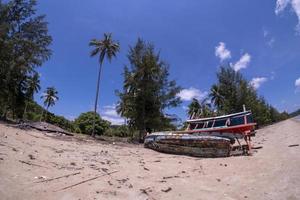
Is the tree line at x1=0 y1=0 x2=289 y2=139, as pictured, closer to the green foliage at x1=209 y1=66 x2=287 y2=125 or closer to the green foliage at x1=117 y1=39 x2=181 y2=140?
the green foliage at x1=117 y1=39 x2=181 y2=140

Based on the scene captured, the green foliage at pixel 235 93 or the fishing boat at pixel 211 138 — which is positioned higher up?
the green foliage at pixel 235 93

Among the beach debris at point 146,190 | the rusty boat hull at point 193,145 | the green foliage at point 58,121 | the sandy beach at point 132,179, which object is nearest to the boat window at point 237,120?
the rusty boat hull at point 193,145

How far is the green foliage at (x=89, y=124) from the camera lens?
66.5 metres

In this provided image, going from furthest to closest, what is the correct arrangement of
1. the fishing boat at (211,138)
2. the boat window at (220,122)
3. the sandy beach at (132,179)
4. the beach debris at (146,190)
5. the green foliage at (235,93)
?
the green foliage at (235,93) → the boat window at (220,122) → the fishing boat at (211,138) → the beach debris at (146,190) → the sandy beach at (132,179)

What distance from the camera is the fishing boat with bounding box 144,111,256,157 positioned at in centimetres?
1472

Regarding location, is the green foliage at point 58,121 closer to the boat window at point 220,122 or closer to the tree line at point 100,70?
the tree line at point 100,70

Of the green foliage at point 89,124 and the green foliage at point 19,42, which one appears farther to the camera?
the green foliage at point 89,124

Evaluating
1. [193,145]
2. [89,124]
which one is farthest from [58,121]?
[193,145]

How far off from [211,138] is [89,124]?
193ft

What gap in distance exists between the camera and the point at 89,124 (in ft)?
230

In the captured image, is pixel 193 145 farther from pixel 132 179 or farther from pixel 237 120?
pixel 132 179

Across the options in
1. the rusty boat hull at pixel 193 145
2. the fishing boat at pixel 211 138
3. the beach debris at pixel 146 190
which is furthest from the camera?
the fishing boat at pixel 211 138

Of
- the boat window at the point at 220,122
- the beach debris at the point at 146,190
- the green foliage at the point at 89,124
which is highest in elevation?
the green foliage at the point at 89,124

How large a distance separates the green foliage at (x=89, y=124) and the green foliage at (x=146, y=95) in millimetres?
35312
